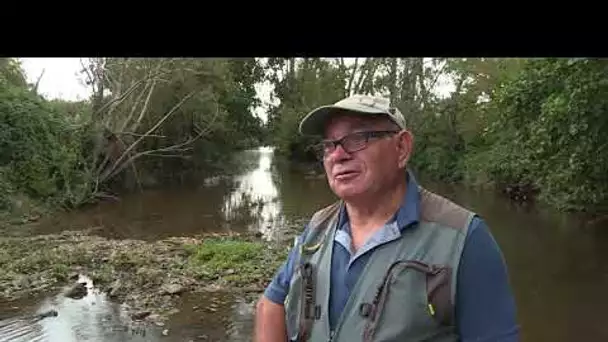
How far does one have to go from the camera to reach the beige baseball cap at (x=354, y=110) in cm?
160

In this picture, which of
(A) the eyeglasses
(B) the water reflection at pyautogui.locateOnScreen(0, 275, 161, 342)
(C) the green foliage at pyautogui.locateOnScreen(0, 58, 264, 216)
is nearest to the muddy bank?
(B) the water reflection at pyautogui.locateOnScreen(0, 275, 161, 342)

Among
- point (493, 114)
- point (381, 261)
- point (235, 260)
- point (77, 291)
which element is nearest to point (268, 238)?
point (235, 260)

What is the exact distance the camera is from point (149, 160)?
2509 cm

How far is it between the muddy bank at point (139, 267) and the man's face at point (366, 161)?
23.4 feet

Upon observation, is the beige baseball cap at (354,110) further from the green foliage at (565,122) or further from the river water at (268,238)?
the green foliage at (565,122)

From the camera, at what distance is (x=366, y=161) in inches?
63.7

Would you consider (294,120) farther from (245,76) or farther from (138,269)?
(138,269)

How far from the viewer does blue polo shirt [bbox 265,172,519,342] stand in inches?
56.3

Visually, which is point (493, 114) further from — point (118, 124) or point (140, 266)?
point (140, 266)

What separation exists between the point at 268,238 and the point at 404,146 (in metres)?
11.9

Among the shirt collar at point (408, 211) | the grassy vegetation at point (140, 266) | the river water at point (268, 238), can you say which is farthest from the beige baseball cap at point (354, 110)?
the grassy vegetation at point (140, 266)
